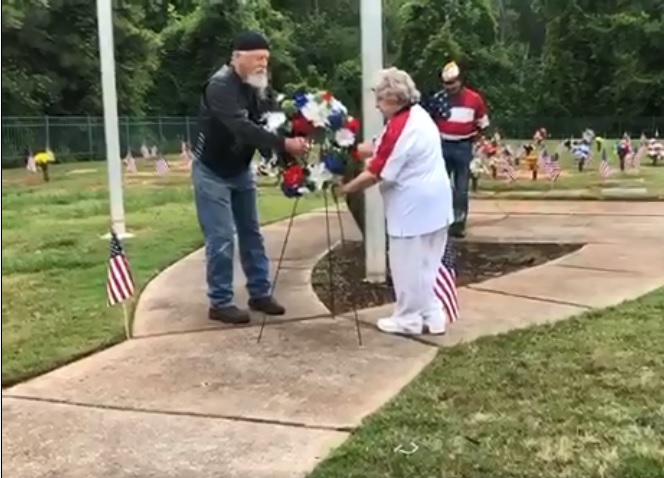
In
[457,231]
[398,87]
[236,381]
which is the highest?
[398,87]

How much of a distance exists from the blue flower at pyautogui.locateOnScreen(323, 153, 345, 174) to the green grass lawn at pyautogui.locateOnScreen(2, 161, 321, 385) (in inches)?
56.5

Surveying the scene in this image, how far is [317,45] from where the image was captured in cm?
1027

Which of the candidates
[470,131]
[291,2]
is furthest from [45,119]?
[470,131]

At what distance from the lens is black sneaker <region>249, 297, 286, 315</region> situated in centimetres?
601

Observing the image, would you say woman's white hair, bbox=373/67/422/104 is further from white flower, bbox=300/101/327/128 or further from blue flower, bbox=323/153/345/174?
blue flower, bbox=323/153/345/174

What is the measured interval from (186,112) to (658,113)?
26534mm

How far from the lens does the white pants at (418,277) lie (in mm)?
5422

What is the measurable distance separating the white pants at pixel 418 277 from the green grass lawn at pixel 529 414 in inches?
15.7

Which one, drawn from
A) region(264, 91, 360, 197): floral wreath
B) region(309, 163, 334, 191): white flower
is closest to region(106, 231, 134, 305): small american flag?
region(264, 91, 360, 197): floral wreath

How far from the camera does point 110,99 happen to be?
9.12 meters

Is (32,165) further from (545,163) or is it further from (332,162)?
(332,162)

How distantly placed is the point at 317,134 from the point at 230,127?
48cm

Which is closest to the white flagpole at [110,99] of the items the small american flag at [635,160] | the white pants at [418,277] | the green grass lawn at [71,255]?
the green grass lawn at [71,255]

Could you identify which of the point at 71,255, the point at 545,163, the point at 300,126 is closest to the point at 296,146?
the point at 300,126
